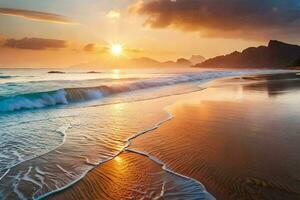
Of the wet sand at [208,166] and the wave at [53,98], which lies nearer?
the wet sand at [208,166]

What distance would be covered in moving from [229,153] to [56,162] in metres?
3.56

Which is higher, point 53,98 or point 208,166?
point 53,98

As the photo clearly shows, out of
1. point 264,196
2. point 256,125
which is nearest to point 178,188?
point 264,196

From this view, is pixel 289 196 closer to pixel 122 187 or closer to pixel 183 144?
pixel 122 187

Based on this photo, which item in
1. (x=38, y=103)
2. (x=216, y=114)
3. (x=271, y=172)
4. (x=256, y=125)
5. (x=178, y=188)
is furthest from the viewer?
(x=38, y=103)

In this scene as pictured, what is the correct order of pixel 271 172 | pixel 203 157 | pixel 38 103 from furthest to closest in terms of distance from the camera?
pixel 38 103 → pixel 203 157 → pixel 271 172

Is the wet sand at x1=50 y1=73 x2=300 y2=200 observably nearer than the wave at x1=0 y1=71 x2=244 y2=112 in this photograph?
Yes

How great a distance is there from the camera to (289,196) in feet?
11.3

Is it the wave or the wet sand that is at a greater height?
the wave

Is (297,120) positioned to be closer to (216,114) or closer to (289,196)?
(216,114)

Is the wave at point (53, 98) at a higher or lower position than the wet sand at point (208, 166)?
higher

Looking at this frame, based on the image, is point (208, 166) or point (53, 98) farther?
point (53, 98)

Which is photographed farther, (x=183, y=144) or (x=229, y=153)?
(x=183, y=144)

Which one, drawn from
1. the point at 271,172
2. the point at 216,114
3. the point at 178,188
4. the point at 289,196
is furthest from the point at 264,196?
the point at 216,114
